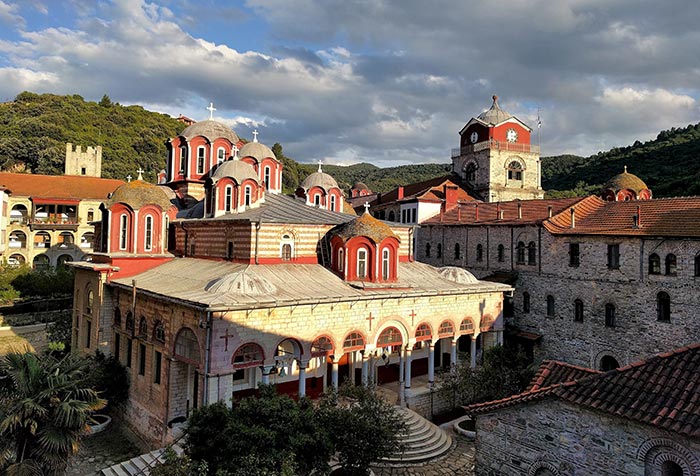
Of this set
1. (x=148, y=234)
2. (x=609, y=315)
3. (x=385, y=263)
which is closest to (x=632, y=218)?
(x=609, y=315)

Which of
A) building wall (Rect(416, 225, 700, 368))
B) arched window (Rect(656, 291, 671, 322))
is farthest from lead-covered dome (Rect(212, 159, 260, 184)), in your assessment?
arched window (Rect(656, 291, 671, 322))

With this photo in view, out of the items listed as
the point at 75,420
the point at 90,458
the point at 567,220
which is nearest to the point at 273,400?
the point at 75,420

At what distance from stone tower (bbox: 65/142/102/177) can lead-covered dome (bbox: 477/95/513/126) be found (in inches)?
1911

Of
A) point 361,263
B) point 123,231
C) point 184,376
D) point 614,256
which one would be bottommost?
point 184,376

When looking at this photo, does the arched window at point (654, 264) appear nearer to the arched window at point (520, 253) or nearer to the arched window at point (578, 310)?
the arched window at point (578, 310)

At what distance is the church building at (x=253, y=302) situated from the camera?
15.2 m

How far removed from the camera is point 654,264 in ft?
64.3

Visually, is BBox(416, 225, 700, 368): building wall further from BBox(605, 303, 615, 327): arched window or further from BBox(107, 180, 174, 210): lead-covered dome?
BBox(107, 180, 174, 210): lead-covered dome

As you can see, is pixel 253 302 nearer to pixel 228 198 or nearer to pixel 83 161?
pixel 228 198

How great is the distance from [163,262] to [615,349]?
2124 cm

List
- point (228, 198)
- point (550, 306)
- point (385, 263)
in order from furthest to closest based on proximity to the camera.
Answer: point (550, 306), point (228, 198), point (385, 263)

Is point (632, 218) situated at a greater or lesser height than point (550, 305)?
greater

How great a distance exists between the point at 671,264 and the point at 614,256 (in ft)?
7.68

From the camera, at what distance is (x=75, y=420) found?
35.1 ft
